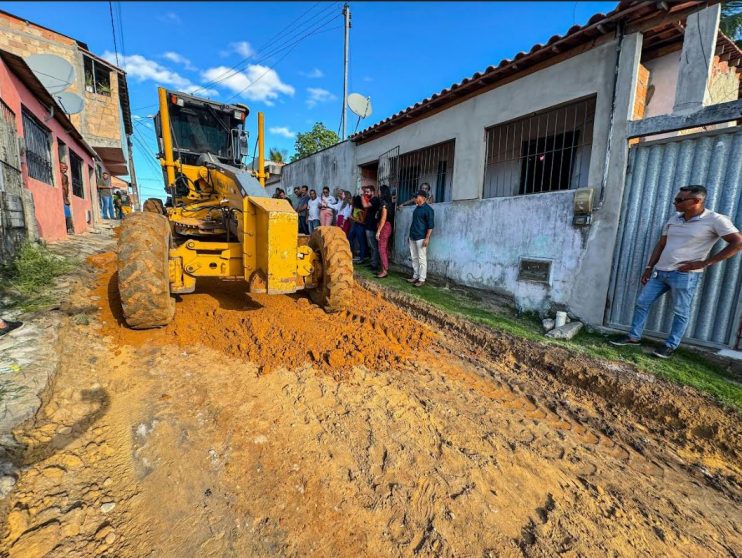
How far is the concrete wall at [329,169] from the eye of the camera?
9.78m

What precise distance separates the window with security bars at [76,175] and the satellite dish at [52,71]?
4685mm

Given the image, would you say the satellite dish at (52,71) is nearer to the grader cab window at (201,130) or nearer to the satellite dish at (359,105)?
the grader cab window at (201,130)

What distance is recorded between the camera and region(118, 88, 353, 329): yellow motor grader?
3156mm

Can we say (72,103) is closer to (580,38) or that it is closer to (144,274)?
(144,274)

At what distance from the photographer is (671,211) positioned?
12.6 feet

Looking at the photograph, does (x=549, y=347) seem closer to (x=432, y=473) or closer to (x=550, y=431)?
(x=550, y=431)

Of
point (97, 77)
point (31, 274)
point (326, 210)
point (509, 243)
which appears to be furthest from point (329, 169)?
point (97, 77)

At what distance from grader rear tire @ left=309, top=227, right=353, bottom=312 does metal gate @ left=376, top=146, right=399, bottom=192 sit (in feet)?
15.2

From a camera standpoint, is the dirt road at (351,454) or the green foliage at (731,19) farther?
the green foliage at (731,19)

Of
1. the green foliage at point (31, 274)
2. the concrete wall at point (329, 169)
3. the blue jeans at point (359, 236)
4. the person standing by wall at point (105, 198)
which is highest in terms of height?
the concrete wall at point (329, 169)

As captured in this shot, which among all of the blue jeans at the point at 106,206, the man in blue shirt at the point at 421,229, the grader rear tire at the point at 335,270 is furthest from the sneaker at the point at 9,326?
the blue jeans at the point at 106,206

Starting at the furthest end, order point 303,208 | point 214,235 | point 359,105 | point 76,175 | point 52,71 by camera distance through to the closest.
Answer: point 76,175 → point 359,105 → point 303,208 → point 52,71 → point 214,235

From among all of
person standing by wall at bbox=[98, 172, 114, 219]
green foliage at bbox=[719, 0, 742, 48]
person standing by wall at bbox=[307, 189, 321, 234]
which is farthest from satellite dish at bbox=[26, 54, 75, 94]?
green foliage at bbox=[719, 0, 742, 48]

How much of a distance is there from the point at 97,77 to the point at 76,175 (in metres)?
7.65
